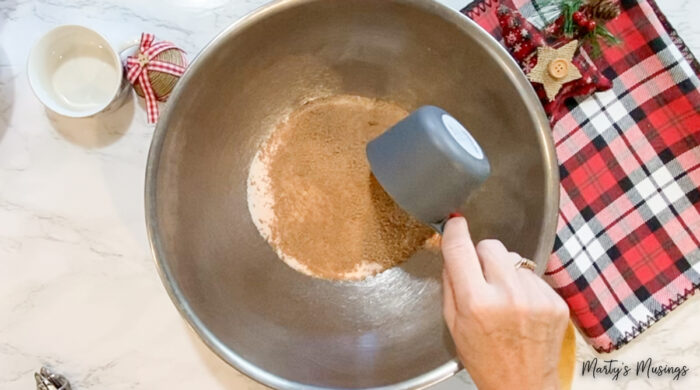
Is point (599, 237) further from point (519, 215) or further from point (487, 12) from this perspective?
point (487, 12)

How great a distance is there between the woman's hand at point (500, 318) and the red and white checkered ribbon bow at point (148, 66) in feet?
1.46

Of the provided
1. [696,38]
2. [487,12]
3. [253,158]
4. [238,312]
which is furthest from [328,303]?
[696,38]

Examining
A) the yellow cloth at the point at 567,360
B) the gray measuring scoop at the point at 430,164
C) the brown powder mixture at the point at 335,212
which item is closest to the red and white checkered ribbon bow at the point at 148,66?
the brown powder mixture at the point at 335,212

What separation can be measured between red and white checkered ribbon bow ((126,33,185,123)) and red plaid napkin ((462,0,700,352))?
1.40 feet

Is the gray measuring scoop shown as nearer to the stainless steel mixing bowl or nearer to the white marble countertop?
the stainless steel mixing bowl

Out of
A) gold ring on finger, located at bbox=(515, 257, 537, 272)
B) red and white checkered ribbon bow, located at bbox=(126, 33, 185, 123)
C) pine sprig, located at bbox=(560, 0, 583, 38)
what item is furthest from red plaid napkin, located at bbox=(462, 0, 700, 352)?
red and white checkered ribbon bow, located at bbox=(126, 33, 185, 123)

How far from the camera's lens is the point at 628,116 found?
2.94 feet

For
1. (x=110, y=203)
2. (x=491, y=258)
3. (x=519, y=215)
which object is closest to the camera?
(x=491, y=258)

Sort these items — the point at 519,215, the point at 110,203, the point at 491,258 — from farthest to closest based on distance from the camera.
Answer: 1. the point at 110,203
2. the point at 519,215
3. the point at 491,258

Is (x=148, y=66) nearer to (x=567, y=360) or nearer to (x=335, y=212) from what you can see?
(x=335, y=212)

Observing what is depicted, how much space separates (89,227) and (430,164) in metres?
0.53

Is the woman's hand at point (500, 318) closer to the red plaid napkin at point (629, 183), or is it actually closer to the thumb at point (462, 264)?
the thumb at point (462, 264)

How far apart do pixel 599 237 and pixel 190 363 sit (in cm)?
63

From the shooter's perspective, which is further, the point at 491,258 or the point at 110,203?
the point at 110,203
